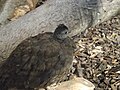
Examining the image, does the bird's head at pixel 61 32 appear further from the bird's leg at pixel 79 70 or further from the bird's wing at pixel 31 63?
the bird's leg at pixel 79 70

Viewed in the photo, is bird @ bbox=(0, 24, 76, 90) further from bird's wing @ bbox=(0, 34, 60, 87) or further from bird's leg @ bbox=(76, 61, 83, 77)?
bird's leg @ bbox=(76, 61, 83, 77)

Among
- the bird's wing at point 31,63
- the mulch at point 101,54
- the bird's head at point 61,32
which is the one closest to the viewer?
the bird's wing at point 31,63

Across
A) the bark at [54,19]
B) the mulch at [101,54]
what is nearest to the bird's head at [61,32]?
the bark at [54,19]

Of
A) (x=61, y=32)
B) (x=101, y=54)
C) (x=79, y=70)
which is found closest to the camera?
(x=61, y=32)

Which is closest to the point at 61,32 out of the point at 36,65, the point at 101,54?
the point at 36,65

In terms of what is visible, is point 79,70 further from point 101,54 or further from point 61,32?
point 61,32

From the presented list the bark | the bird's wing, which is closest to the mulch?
the bark
